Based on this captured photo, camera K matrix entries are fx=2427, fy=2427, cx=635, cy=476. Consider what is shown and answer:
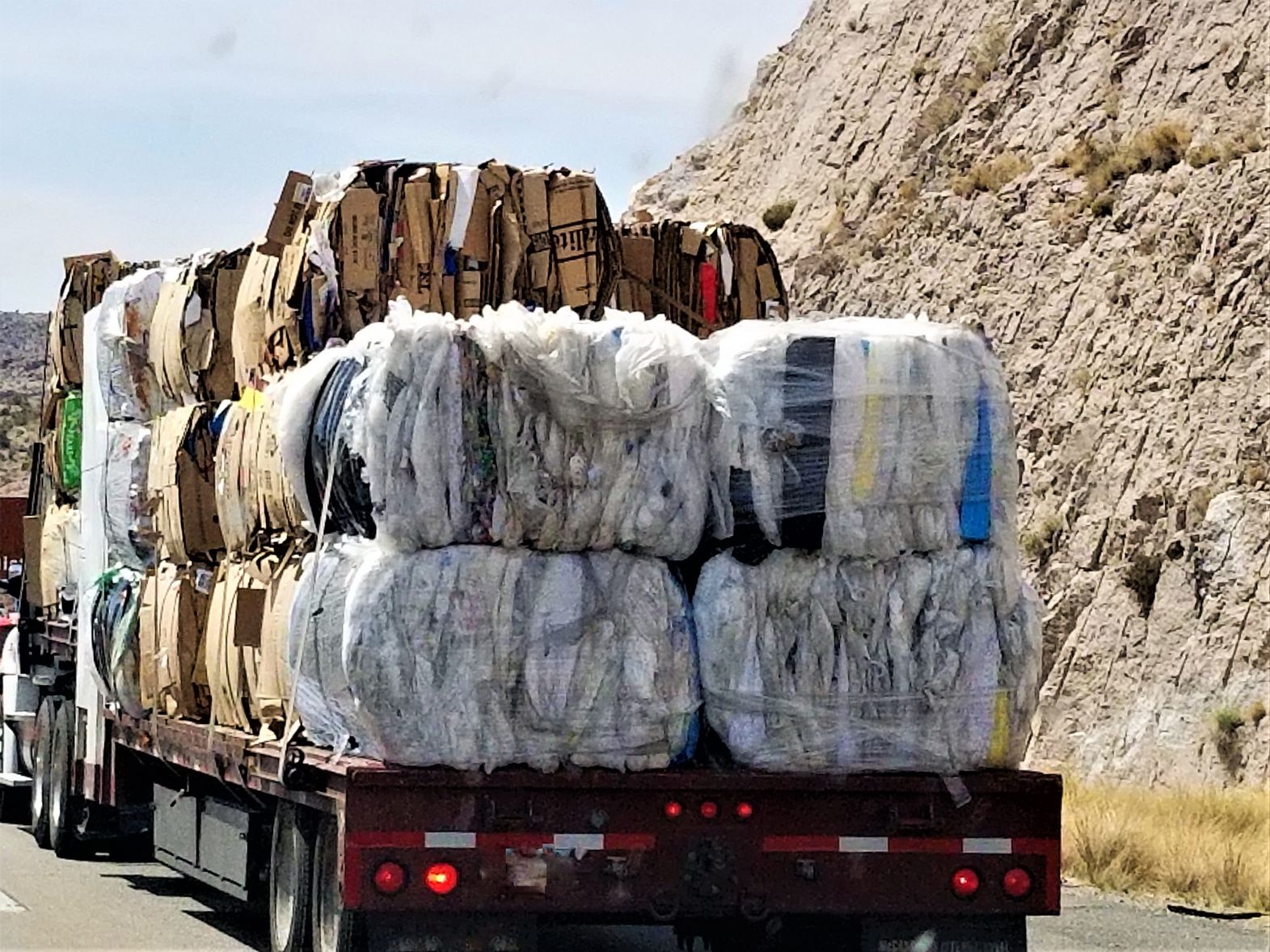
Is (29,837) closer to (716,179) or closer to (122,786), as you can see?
(122,786)

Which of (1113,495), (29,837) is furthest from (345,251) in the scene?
(1113,495)

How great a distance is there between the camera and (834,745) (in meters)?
8.86

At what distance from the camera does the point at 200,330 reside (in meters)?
12.6

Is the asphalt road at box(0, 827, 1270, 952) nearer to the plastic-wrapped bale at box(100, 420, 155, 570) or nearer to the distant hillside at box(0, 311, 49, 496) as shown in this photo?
the plastic-wrapped bale at box(100, 420, 155, 570)

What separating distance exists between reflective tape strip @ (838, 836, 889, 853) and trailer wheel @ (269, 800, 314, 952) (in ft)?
7.60

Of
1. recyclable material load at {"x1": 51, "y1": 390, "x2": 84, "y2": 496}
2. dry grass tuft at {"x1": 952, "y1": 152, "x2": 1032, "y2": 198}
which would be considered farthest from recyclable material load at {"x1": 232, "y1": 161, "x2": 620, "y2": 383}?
dry grass tuft at {"x1": 952, "y1": 152, "x2": 1032, "y2": 198}

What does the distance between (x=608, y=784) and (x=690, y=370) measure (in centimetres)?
153

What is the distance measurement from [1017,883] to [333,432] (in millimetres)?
3062

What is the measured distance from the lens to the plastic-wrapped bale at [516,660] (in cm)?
850

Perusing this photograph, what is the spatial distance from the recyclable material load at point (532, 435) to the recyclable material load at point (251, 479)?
133 centimetres

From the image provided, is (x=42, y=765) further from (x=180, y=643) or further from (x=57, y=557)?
(x=180, y=643)

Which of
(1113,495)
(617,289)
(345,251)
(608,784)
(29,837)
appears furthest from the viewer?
(1113,495)

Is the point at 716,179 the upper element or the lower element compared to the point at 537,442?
upper

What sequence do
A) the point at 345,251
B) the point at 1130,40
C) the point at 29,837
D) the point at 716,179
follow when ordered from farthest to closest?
the point at 716,179 → the point at 1130,40 → the point at 29,837 → the point at 345,251
